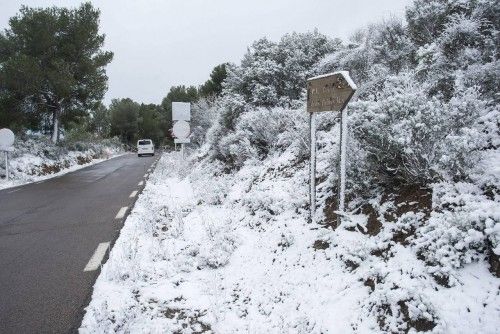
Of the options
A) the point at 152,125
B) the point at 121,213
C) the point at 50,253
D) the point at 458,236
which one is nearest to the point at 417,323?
the point at 458,236

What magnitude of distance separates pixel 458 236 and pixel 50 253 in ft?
18.7

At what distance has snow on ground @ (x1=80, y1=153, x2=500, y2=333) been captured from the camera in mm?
2898

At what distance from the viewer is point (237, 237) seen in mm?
5875

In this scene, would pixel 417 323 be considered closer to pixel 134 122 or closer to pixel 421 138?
pixel 421 138

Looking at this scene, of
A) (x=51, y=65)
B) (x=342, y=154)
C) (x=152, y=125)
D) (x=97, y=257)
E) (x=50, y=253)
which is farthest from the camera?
(x=152, y=125)

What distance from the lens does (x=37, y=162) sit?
19578 millimetres

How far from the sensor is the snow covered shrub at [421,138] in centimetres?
402

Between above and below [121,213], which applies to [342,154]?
above

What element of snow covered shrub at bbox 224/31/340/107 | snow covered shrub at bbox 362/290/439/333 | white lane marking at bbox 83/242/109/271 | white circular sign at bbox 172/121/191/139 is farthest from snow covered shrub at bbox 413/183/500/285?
white circular sign at bbox 172/121/191/139

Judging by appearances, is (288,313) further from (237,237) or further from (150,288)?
(237,237)

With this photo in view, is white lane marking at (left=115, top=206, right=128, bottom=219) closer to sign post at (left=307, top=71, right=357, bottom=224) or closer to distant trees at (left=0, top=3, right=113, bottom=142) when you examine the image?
sign post at (left=307, top=71, right=357, bottom=224)

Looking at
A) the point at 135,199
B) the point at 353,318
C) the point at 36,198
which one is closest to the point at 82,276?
the point at 353,318

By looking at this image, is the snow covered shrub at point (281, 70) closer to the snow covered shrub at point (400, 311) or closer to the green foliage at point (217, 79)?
the snow covered shrub at point (400, 311)

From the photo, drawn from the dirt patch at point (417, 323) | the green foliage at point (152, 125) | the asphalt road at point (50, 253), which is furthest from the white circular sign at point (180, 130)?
the green foliage at point (152, 125)
